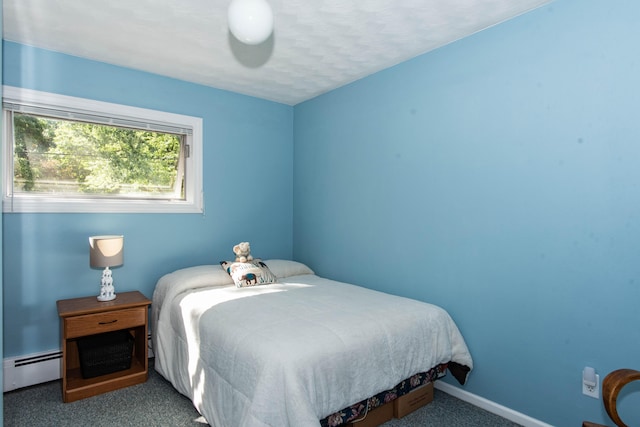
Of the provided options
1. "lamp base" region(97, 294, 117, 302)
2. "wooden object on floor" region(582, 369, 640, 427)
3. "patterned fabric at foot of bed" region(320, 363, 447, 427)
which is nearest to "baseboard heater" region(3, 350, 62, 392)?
"lamp base" region(97, 294, 117, 302)

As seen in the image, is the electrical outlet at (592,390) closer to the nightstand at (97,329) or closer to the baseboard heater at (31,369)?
the nightstand at (97,329)

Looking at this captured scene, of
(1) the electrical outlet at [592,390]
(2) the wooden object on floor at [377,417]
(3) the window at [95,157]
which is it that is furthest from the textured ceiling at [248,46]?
(2) the wooden object on floor at [377,417]

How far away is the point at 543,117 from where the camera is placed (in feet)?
7.26

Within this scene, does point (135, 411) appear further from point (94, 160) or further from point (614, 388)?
point (614, 388)

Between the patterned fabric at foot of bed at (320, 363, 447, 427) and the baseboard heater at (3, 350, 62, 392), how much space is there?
223cm

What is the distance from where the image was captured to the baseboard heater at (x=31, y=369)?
105 inches

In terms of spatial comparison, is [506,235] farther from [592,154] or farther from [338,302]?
[338,302]

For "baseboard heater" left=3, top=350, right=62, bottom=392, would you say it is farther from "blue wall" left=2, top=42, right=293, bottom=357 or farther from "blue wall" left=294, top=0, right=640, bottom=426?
"blue wall" left=294, top=0, right=640, bottom=426

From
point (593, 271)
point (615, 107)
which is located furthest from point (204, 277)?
point (615, 107)

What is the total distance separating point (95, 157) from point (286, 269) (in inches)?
74.6

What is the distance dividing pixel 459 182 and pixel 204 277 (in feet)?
6.81

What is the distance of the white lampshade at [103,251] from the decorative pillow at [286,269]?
128 cm

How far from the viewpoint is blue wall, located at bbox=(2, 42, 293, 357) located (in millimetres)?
2738

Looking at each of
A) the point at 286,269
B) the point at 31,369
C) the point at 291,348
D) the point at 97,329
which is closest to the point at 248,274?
the point at 286,269
